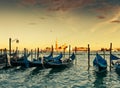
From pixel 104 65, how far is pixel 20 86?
577 inches

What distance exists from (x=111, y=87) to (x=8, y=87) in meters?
9.45

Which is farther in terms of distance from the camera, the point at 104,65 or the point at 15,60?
the point at 15,60

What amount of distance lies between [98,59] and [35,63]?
29.8ft

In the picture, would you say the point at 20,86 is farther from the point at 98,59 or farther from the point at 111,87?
the point at 98,59

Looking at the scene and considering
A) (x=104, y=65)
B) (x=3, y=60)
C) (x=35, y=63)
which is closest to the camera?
(x=104, y=65)

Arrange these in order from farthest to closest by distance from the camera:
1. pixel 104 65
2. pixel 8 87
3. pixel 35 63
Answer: pixel 35 63 < pixel 104 65 < pixel 8 87

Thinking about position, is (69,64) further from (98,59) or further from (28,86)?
(28,86)

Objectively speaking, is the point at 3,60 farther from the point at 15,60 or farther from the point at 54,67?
the point at 54,67

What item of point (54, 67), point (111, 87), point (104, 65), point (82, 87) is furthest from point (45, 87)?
point (54, 67)

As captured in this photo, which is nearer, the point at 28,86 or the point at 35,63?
the point at 28,86

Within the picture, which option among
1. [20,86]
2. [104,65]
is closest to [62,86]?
[20,86]

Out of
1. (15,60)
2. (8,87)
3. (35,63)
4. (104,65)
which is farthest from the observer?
(15,60)

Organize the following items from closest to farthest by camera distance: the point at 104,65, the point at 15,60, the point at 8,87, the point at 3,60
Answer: the point at 8,87
the point at 104,65
the point at 15,60
the point at 3,60

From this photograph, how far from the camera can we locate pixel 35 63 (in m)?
43.8
